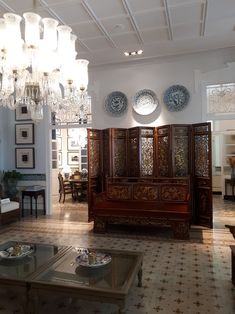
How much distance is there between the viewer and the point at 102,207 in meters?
5.15

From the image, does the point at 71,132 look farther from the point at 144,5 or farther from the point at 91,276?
the point at 91,276

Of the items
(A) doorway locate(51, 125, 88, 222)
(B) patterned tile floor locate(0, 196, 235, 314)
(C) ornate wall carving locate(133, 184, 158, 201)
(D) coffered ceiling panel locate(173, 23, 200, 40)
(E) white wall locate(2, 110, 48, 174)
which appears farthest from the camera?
(A) doorway locate(51, 125, 88, 222)

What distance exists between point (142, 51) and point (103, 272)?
15.1 ft

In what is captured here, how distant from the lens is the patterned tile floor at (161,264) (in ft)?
8.46

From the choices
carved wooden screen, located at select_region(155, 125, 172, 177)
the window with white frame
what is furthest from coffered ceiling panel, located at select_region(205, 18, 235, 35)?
carved wooden screen, located at select_region(155, 125, 172, 177)

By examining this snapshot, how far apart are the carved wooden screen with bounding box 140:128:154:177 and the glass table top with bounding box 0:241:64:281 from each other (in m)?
3.15

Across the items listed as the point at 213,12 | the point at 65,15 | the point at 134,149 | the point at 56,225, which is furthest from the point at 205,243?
the point at 65,15

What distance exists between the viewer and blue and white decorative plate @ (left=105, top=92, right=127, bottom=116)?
641 cm

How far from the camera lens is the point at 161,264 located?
3580mm

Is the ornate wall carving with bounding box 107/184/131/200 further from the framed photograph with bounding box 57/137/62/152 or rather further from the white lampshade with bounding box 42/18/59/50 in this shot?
the framed photograph with bounding box 57/137/62/152

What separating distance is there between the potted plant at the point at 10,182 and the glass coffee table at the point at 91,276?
13.8 feet

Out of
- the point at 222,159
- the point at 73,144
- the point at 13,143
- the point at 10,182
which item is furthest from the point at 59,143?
the point at 222,159

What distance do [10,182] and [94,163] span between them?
7.66ft

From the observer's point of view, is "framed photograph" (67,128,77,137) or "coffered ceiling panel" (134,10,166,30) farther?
"framed photograph" (67,128,77,137)
